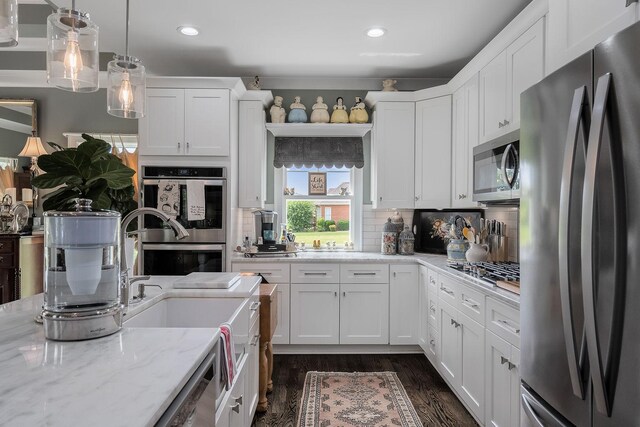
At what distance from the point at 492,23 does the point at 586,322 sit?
2700 mm

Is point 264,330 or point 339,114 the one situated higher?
point 339,114

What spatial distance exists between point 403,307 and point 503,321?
164cm

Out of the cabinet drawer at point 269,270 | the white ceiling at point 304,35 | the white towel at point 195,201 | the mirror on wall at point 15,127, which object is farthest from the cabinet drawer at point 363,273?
the mirror on wall at point 15,127

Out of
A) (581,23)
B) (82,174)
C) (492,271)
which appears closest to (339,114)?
(492,271)

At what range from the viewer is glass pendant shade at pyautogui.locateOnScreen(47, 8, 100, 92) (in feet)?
4.43

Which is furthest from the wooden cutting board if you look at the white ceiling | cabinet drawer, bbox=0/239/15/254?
cabinet drawer, bbox=0/239/15/254

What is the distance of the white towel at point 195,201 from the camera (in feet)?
11.4

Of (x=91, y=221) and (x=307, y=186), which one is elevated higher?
(x=307, y=186)

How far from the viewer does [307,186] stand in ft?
14.2

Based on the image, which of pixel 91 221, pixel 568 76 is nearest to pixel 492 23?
pixel 568 76

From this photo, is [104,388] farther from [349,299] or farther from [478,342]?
[349,299]

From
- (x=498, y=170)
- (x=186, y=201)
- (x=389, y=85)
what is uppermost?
(x=389, y=85)

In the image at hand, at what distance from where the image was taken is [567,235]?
1094 millimetres

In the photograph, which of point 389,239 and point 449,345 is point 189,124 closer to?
point 389,239
